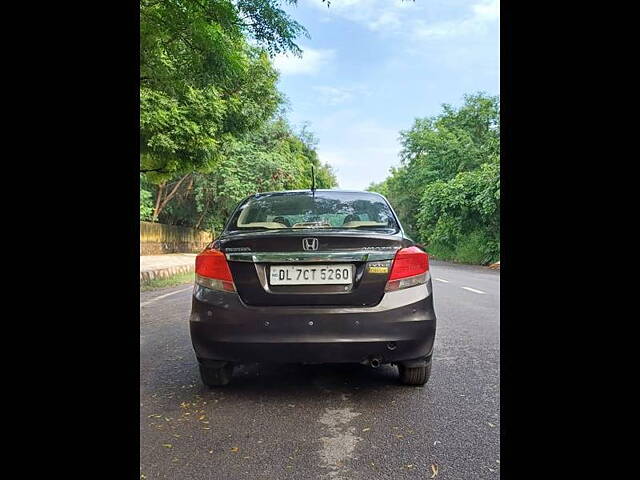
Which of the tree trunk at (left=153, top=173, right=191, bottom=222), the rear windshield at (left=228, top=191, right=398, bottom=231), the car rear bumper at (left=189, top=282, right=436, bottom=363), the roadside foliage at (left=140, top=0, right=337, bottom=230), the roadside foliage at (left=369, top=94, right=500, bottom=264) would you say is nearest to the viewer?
the car rear bumper at (left=189, top=282, right=436, bottom=363)

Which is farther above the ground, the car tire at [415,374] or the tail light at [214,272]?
the tail light at [214,272]

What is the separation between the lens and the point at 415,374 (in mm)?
3371

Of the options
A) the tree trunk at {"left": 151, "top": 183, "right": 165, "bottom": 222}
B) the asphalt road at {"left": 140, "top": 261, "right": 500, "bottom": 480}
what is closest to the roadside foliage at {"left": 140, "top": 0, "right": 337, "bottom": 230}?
the asphalt road at {"left": 140, "top": 261, "right": 500, "bottom": 480}

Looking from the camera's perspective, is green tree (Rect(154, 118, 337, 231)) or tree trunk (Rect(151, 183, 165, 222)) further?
tree trunk (Rect(151, 183, 165, 222))

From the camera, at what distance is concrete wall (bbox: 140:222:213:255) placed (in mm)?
20119

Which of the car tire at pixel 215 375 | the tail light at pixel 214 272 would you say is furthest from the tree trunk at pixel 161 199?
the tail light at pixel 214 272

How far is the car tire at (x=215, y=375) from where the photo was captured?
3275 millimetres

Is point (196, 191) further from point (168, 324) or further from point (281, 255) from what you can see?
point (281, 255)

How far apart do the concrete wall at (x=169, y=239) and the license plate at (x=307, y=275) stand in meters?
18.0

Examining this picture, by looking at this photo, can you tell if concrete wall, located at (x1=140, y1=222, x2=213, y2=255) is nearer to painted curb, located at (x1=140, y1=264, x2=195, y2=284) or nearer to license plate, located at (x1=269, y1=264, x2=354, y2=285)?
painted curb, located at (x1=140, y1=264, x2=195, y2=284)

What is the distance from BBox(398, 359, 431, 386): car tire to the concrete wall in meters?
18.0

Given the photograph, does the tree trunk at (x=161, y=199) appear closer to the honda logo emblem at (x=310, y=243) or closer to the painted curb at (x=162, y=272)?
the painted curb at (x=162, y=272)
